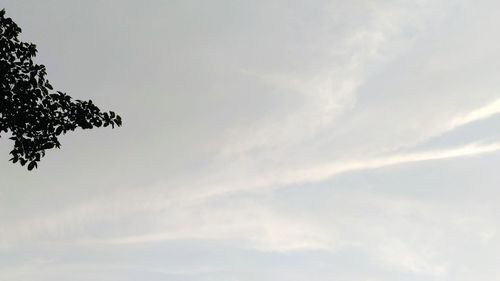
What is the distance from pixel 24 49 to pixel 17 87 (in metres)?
1.20

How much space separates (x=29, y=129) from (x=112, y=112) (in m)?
2.37

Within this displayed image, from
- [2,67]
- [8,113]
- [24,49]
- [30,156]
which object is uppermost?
[24,49]

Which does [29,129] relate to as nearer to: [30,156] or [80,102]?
[30,156]

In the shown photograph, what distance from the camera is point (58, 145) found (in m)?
12.8

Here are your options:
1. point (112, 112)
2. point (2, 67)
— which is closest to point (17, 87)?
point (2, 67)

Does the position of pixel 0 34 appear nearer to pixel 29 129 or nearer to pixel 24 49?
pixel 24 49

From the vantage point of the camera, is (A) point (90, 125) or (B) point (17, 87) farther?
(A) point (90, 125)

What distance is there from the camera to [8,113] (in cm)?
1213

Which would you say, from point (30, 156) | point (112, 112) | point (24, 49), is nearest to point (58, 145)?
point (30, 156)

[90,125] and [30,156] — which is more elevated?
[90,125]

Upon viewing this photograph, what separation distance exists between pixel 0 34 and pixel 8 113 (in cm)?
222

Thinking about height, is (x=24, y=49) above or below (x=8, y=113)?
above

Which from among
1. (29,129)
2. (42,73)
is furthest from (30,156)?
(42,73)

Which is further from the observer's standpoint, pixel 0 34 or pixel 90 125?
pixel 90 125
